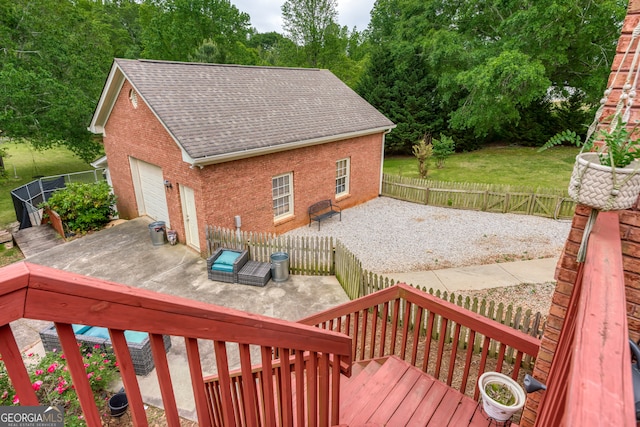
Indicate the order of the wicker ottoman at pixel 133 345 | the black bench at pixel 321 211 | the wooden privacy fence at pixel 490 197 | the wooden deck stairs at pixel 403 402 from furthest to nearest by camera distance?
the wooden privacy fence at pixel 490 197 < the black bench at pixel 321 211 < the wicker ottoman at pixel 133 345 < the wooden deck stairs at pixel 403 402

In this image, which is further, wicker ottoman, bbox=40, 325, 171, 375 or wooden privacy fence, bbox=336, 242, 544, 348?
wooden privacy fence, bbox=336, 242, 544, 348

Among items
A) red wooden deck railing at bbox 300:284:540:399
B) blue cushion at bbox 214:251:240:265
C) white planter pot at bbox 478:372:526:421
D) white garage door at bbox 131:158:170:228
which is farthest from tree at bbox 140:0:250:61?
white planter pot at bbox 478:372:526:421

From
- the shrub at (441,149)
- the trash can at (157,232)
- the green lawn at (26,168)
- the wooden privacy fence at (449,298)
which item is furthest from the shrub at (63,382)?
the shrub at (441,149)

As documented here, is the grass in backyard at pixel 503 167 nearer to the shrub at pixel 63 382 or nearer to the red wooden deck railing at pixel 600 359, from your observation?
the shrub at pixel 63 382

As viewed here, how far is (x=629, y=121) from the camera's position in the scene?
79.7 inches

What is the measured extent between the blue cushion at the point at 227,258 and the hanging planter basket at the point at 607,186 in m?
8.17

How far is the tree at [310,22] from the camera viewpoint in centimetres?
3000

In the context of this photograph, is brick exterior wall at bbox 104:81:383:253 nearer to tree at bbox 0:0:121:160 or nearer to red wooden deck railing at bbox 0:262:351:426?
tree at bbox 0:0:121:160

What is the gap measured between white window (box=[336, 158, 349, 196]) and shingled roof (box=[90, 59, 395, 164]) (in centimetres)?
131

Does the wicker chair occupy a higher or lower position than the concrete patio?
higher

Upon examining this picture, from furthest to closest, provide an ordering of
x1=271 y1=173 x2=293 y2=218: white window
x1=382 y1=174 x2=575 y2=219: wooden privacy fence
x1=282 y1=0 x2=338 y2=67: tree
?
x1=282 y1=0 x2=338 y2=67: tree
x1=382 y1=174 x2=575 y2=219: wooden privacy fence
x1=271 y1=173 x2=293 y2=218: white window

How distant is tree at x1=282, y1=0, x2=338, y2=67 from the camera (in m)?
30.0

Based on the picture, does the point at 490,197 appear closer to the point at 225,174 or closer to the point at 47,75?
the point at 225,174

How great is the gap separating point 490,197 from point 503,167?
10.1 m
